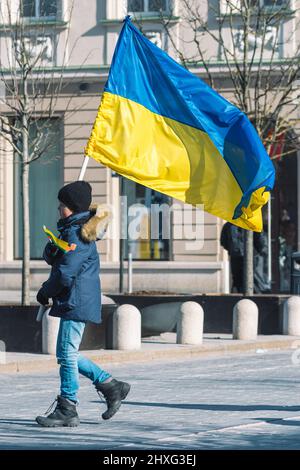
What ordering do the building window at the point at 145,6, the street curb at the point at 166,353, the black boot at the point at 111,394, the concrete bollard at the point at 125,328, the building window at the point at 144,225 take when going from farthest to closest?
the building window at the point at 144,225 → the building window at the point at 145,6 → the concrete bollard at the point at 125,328 → the street curb at the point at 166,353 → the black boot at the point at 111,394

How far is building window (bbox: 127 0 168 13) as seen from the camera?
31188 millimetres

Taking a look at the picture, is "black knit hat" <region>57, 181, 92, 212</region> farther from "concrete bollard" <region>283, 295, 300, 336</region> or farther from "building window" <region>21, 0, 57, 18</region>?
"building window" <region>21, 0, 57, 18</region>

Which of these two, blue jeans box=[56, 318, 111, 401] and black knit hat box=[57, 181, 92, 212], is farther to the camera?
black knit hat box=[57, 181, 92, 212]

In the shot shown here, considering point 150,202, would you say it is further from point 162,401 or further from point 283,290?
point 162,401

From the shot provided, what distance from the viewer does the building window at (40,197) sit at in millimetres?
32688

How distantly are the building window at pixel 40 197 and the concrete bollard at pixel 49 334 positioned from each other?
47.8ft

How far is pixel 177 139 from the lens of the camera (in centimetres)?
1414

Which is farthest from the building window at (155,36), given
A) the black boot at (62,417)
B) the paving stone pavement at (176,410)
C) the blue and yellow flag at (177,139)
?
the black boot at (62,417)

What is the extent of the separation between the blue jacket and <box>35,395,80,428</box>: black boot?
674 millimetres

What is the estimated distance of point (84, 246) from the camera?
11203 mm

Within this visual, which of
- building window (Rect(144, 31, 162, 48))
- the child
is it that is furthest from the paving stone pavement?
building window (Rect(144, 31, 162, 48))

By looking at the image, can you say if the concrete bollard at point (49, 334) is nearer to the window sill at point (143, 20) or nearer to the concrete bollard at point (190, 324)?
the concrete bollard at point (190, 324)

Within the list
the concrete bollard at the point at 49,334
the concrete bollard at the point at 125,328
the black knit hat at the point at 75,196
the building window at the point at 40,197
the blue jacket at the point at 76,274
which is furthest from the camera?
the building window at the point at 40,197
